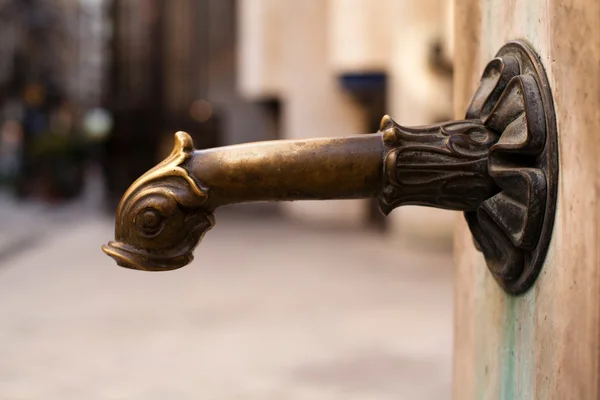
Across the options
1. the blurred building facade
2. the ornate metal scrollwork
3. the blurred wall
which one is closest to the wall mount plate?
the ornate metal scrollwork

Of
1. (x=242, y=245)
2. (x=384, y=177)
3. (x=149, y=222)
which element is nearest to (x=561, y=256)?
(x=384, y=177)

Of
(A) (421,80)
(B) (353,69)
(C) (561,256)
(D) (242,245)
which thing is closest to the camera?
(C) (561,256)

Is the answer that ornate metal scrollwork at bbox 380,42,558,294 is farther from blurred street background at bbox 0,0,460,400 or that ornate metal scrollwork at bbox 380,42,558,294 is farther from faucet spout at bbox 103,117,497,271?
blurred street background at bbox 0,0,460,400

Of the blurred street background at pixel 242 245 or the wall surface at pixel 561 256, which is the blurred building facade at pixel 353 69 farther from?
the wall surface at pixel 561 256

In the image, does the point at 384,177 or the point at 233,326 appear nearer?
the point at 384,177

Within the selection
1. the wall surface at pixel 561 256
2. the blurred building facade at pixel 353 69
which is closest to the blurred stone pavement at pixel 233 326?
the blurred building facade at pixel 353 69

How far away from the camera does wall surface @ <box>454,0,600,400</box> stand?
1.21 metres

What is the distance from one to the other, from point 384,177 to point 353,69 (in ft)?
33.5

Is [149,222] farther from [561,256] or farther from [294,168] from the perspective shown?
[561,256]

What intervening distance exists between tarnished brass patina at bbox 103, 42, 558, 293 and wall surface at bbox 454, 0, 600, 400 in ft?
0.19

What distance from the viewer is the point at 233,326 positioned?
5.33 metres

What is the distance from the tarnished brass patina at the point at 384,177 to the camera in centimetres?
141

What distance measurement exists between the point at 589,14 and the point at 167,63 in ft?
62.0

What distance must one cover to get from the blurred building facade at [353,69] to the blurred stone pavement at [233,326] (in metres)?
1.65
